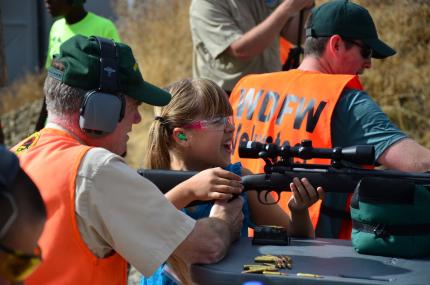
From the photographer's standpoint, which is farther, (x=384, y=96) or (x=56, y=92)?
(x=384, y=96)

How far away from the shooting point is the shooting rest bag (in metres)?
2.87

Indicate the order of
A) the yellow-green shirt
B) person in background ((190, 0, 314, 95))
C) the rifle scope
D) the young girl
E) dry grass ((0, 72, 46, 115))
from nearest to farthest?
the rifle scope
the young girl
person in background ((190, 0, 314, 95))
the yellow-green shirt
dry grass ((0, 72, 46, 115))

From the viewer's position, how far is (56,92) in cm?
289

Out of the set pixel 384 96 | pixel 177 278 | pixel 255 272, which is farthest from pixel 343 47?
pixel 384 96

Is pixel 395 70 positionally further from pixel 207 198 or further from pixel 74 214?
pixel 74 214

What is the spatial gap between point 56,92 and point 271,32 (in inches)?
116

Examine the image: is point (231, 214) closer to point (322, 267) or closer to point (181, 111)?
point (322, 267)

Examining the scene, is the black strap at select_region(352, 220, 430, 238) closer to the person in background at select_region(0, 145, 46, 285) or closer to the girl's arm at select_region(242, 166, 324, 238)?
the girl's arm at select_region(242, 166, 324, 238)

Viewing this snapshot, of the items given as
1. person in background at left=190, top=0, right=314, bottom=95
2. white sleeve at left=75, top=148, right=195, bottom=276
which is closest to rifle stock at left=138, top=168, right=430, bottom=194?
white sleeve at left=75, top=148, right=195, bottom=276

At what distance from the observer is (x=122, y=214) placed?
2689 millimetres

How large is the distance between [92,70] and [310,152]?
3.08 feet

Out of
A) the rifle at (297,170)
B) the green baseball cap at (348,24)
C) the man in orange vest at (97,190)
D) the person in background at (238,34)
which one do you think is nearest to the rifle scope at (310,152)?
the rifle at (297,170)

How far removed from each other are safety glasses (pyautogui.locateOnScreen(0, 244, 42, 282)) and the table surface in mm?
1018

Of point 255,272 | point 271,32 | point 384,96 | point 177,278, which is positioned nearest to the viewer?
point 255,272
